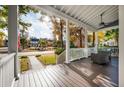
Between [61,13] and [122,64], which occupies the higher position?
[61,13]

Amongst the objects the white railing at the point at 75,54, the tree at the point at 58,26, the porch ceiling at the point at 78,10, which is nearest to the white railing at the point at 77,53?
the white railing at the point at 75,54

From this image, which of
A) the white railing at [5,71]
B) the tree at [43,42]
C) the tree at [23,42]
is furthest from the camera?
the tree at [43,42]

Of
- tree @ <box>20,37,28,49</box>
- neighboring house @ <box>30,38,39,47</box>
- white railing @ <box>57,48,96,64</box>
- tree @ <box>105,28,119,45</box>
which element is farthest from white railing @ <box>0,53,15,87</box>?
tree @ <box>105,28,119,45</box>

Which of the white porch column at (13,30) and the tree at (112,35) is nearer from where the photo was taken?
the white porch column at (13,30)

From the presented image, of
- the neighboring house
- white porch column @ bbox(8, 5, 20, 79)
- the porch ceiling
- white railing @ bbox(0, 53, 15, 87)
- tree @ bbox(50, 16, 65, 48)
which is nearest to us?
white railing @ bbox(0, 53, 15, 87)

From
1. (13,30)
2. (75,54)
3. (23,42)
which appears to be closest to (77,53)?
(75,54)

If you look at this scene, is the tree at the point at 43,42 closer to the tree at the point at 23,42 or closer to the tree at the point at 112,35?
the tree at the point at 23,42

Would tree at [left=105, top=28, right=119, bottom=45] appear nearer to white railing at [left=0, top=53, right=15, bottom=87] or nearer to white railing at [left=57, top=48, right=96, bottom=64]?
white railing at [left=57, top=48, right=96, bottom=64]

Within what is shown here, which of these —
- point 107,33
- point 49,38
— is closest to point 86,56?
point 49,38

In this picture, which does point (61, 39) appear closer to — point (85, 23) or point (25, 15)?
point (85, 23)

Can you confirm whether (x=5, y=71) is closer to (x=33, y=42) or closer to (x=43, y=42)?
(x=33, y=42)

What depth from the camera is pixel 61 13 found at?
8.14m
